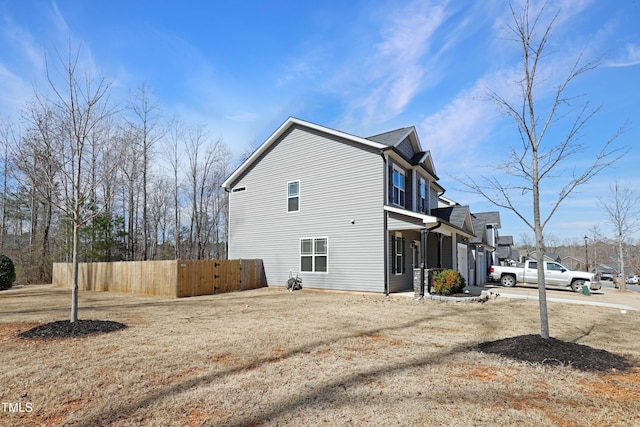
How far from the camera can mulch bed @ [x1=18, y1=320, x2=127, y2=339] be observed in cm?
596

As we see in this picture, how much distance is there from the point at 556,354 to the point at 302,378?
12.0 feet

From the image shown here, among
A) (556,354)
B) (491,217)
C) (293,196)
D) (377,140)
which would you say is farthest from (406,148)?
(491,217)

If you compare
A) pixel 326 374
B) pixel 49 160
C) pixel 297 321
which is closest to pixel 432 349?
pixel 326 374

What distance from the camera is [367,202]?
14273 millimetres

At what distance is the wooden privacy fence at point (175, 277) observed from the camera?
13609 mm

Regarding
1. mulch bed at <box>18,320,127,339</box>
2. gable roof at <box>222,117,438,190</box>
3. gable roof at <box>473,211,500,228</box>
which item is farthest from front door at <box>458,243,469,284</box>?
mulch bed at <box>18,320,127,339</box>

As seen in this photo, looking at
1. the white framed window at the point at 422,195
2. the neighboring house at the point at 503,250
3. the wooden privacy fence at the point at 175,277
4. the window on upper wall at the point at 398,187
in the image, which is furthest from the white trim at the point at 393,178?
the neighboring house at the point at 503,250

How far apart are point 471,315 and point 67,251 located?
25.1 m

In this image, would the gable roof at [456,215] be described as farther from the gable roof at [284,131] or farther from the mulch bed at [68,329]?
the mulch bed at [68,329]

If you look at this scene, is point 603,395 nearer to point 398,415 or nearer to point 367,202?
point 398,415

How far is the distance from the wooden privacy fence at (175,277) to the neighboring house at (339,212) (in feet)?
4.53

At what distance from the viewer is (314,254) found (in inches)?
616

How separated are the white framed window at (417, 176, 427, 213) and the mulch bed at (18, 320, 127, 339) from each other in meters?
14.2

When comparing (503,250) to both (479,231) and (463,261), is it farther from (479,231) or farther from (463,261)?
(463,261)
